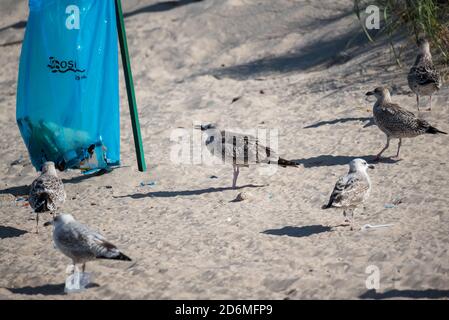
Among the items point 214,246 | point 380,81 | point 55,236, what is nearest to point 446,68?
point 380,81

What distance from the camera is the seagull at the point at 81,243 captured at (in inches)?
232

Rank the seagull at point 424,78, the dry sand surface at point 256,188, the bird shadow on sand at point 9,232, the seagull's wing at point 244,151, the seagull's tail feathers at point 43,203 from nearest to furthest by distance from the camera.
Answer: the dry sand surface at point 256,188
the seagull's tail feathers at point 43,203
the bird shadow on sand at point 9,232
the seagull's wing at point 244,151
the seagull at point 424,78

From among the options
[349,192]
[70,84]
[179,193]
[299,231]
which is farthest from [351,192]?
[70,84]

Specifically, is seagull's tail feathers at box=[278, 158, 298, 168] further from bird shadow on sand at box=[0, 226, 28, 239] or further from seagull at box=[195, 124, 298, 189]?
bird shadow on sand at box=[0, 226, 28, 239]

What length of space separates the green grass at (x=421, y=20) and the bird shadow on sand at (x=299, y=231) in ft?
13.1

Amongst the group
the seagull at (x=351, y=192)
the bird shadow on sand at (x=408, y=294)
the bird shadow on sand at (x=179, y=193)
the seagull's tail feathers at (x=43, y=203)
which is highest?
the seagull at (x=351, y=192)

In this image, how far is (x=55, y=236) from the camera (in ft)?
20.5

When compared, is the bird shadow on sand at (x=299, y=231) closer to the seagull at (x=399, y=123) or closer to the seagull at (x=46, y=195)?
the seagull at (x=399, y=123)

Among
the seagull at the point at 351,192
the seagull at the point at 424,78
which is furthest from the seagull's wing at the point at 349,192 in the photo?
the seagull at the point at 424,78

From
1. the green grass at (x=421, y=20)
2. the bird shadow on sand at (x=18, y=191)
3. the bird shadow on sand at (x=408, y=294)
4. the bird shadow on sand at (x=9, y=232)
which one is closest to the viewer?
the bird shadow on sand at (x=408, y=294)

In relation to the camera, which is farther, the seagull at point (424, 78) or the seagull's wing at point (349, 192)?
the seagull at point (424, 78)

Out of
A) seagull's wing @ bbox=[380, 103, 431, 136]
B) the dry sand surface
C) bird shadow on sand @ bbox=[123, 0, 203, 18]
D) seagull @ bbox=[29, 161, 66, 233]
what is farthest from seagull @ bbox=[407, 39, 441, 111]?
bird shadow on sand @ bbox=[123, 0, 203, 18]

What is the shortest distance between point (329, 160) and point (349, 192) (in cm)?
214

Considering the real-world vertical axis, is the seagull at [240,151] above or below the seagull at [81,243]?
above
